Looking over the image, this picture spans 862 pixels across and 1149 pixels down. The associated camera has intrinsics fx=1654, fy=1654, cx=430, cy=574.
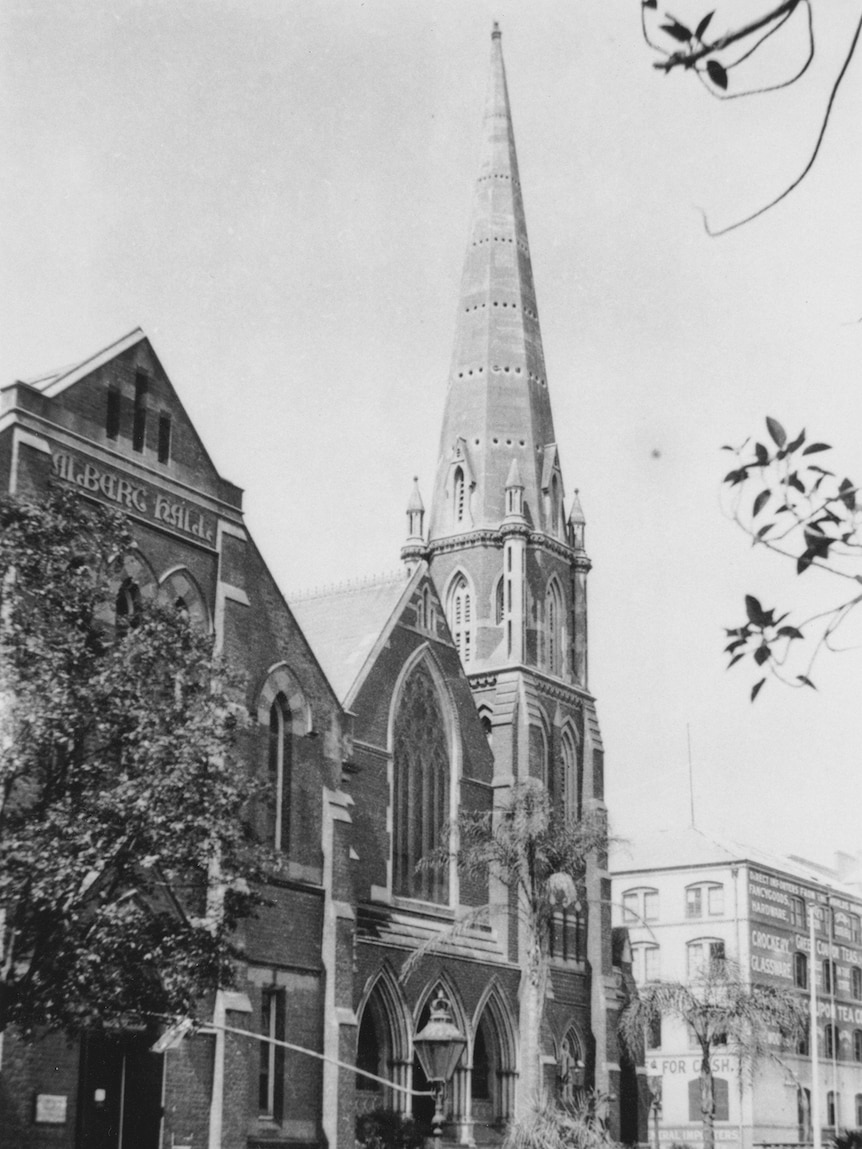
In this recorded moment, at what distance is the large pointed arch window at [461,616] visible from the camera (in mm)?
55875

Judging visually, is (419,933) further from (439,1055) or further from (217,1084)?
(439,1055)

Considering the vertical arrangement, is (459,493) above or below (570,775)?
above

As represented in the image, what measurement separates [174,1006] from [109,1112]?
7615 mm

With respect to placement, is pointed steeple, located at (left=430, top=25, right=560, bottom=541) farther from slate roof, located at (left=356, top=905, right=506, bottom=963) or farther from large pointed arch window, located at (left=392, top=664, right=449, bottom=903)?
slate roof, located at (left=356, top=905, right=506, bottom=963)

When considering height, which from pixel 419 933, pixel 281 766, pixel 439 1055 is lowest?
pixel 439 1055

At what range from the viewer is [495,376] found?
200 feet

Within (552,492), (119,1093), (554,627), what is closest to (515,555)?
(554,627)

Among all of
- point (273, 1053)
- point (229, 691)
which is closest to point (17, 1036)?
point (229, 691)

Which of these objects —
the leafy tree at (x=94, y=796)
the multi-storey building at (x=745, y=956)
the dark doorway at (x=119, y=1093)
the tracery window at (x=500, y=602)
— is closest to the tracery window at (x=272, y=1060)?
the dark doorway at (x=119, y=1093)

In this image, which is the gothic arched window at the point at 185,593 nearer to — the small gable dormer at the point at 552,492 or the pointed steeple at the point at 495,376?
the pointed steeple at the point at 495,376

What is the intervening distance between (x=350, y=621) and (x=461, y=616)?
7.91 meters

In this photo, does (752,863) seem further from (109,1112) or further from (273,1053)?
(109,1112)

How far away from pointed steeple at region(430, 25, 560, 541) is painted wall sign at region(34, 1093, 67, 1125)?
3231 cm

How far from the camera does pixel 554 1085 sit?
161 ft
